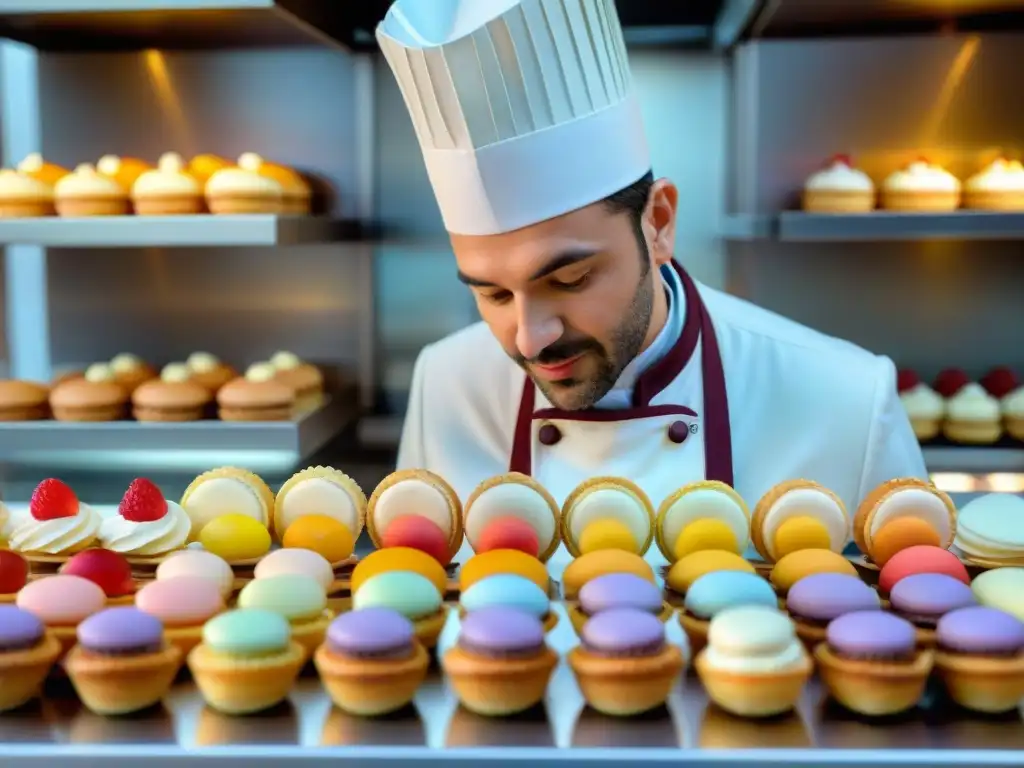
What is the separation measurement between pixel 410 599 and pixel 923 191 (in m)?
1.98

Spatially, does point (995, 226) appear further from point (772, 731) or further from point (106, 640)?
point (106, 640)

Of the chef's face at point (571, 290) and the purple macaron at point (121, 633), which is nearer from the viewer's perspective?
the purple macaron at point (121, 633)

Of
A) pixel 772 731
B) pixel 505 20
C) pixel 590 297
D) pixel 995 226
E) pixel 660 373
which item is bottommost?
pixel 772 731

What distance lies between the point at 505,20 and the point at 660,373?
63 cm

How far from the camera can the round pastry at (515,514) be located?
2.92ft

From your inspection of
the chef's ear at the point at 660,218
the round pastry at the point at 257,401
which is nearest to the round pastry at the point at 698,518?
the chef's ear at the point at 660,218

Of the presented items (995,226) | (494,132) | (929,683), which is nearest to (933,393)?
(995,226)

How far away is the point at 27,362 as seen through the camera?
2.79 meters

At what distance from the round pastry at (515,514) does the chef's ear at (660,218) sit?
62cm

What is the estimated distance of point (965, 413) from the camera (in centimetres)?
240

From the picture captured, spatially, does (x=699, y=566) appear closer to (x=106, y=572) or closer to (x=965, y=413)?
(x=106, y=572)

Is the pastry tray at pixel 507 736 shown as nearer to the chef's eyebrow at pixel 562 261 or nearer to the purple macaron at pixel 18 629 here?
the purple macaron at pixel 18 629

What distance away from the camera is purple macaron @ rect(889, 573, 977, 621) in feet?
2.42

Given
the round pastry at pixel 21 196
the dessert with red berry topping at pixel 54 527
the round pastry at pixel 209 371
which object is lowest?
the dessert with red berry topping at pixel 54 527
